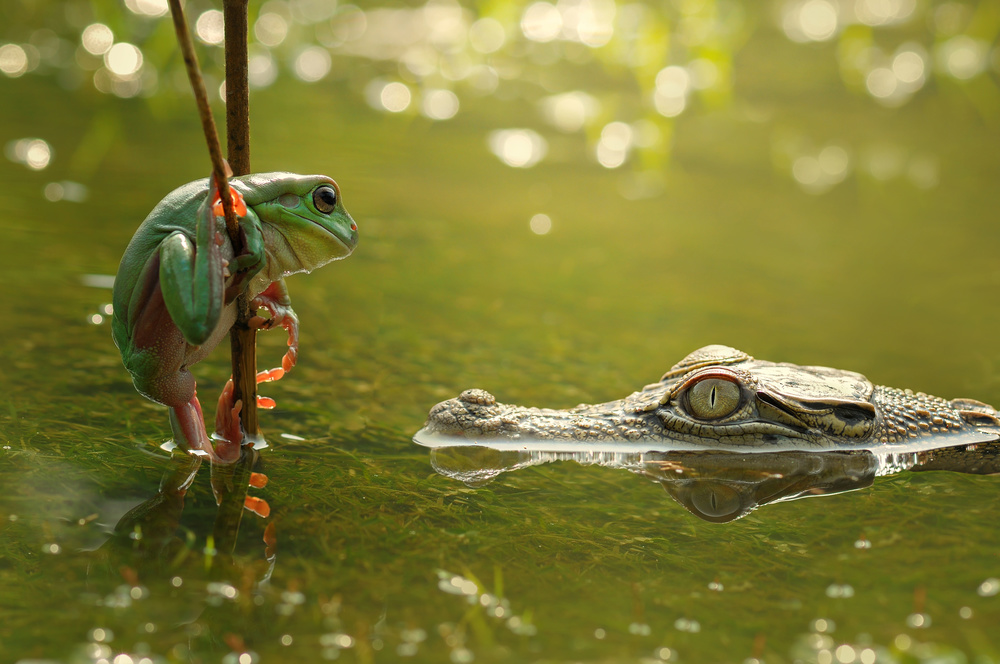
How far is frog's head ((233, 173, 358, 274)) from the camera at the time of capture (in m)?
3.13

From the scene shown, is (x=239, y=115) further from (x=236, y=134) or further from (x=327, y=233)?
(x=327, y=233)

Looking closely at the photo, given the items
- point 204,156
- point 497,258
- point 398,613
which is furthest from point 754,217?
point 398,613

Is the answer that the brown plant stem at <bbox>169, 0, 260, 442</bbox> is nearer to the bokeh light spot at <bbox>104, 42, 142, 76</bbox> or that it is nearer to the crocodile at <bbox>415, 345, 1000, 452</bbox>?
the crocodile at <bbox>415, 345, 1000, 452</bbox>

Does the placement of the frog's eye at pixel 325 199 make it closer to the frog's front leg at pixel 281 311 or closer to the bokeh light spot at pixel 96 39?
the frog's front leg at pixel 281 311

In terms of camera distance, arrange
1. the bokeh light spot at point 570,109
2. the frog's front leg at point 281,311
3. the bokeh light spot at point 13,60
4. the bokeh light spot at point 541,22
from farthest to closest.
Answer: the bokeh light spot at point 541,22
the bokeh light spot at point 570,109
the bokeh light spot at point 13,60
the frog's front leg at point 281,311

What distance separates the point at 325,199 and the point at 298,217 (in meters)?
0.12

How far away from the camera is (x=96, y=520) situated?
3178mm

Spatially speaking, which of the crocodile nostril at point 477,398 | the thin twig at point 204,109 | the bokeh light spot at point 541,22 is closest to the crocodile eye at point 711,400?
the crocodile nostril at point 477,398

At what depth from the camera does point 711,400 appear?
4246mm

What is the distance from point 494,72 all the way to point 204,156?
568cm

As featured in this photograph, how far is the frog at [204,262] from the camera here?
2.88 m

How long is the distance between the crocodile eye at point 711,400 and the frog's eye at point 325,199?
184 centimetres

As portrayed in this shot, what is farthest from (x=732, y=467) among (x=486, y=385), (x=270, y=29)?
(x=270, y=29)

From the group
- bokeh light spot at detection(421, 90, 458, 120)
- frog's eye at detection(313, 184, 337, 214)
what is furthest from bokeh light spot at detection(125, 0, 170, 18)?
→ frog's eye at detection(313, 184, 337, 214)
